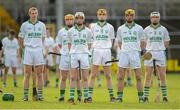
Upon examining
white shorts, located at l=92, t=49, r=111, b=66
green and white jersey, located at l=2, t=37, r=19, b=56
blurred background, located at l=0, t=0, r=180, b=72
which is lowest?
white shorts, located at l=92, t=49, r=111, b=66

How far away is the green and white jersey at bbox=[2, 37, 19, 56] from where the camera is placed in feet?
95.1

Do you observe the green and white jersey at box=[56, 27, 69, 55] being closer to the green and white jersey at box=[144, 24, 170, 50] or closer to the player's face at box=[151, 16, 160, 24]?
the green and white jersey at box=[144, 24, 170, 50]

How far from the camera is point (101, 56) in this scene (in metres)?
21.0

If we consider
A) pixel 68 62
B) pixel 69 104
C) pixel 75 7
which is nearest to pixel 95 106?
pixel 69 104

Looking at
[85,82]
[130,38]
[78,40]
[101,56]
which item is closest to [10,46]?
[101,56]

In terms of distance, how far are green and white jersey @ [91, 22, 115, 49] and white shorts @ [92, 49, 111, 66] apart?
0.40 feet

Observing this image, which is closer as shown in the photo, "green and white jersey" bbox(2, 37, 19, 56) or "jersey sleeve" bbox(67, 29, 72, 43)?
"jersey sleeve" bbox(67, 29, 72, 43)

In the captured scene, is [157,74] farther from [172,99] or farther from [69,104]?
[69,104]

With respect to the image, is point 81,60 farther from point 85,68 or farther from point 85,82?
point 85,82

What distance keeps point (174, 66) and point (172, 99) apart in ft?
76.7

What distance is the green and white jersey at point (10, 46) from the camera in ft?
95.1

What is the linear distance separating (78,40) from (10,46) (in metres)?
9.95

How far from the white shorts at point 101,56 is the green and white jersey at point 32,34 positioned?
71.8 inches

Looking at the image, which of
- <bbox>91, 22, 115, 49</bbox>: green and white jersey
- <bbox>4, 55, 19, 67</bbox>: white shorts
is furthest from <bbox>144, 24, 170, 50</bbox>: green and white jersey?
<bbox>4, 55, 19, 67</bbox>: white shorts
